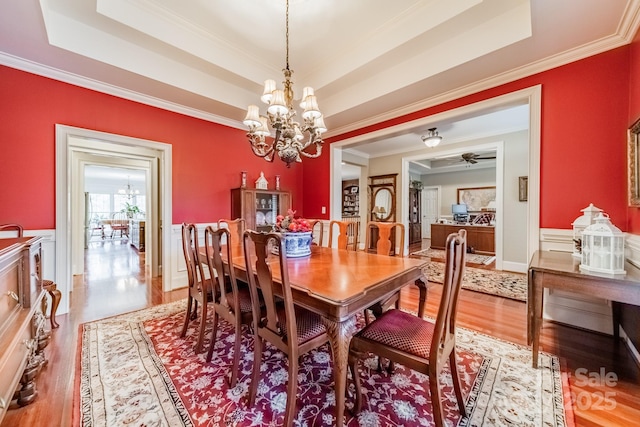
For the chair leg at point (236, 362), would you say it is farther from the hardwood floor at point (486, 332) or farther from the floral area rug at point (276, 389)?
the hardwood floor at point (486, 332)

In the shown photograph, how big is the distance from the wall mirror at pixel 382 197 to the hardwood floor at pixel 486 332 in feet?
11.0

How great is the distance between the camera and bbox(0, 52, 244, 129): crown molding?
2463 millimetres

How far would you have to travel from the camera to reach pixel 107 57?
98.0 inches

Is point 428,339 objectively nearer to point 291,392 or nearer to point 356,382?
point 356,382

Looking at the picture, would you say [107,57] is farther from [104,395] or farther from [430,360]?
[430,360]

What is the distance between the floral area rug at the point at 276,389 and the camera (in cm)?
136

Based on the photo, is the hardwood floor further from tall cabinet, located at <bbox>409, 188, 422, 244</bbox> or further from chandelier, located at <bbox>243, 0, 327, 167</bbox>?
tall cabinet, located at <bbox>409, 188, 422, 244</bbox>

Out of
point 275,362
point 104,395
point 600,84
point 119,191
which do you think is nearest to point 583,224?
point 600,84

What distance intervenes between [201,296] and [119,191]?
12.8m

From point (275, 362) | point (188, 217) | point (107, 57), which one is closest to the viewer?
point (275, 362)

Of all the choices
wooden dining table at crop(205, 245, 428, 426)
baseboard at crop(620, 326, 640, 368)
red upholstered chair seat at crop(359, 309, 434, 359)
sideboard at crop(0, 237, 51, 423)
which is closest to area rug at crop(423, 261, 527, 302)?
baseboard at crop(620, 326, 640, 368)

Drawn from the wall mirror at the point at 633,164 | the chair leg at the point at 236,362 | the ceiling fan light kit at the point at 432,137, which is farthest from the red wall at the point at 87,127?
the wall mirror at the point at 633,164

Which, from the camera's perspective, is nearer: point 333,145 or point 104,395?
point 104,395

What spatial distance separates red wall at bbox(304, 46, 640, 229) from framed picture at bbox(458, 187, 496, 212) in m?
6.13
